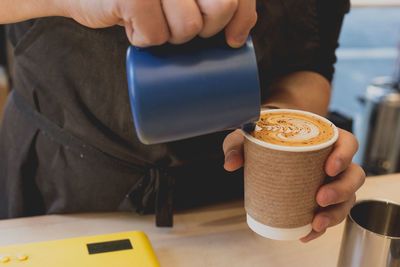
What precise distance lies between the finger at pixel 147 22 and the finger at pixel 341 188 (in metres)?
0.34

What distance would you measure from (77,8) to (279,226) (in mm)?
454

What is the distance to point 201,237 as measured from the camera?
36.8 inches

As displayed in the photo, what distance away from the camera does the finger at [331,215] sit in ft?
2.41

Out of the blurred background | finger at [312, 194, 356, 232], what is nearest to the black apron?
finger at [312, 194, 356, 232]

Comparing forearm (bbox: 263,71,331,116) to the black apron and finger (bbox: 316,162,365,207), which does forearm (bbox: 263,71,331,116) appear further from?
finger (bbox: 316,162,365,207)

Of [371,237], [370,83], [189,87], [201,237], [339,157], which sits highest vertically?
[189,87]

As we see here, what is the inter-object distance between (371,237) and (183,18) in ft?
1.43

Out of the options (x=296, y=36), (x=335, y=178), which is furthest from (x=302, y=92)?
(x=335, y=178)

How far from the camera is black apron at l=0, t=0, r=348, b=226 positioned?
100 cm

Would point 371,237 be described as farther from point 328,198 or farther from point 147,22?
point 147,22

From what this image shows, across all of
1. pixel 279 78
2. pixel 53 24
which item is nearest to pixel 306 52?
pixel 279 78

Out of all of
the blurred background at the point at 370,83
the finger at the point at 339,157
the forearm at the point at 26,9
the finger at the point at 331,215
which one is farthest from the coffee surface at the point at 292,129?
the blurred background at the point at 370,83

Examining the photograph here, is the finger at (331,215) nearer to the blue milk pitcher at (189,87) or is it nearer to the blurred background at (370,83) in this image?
the blue milk pitcher at (189,87)

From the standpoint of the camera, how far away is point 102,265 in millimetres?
810
